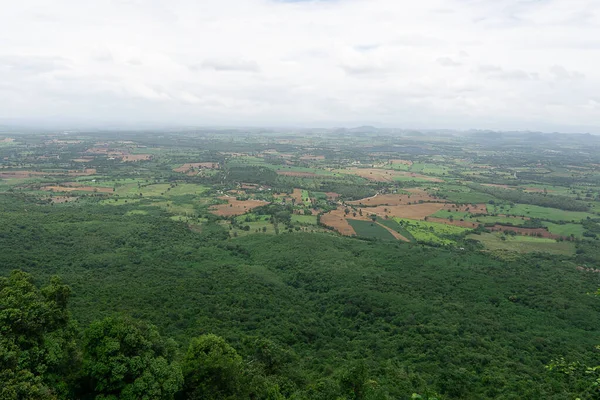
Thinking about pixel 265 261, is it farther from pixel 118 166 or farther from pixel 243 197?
pixel 118 166

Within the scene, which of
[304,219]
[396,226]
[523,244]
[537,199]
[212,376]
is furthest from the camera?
[537,199]

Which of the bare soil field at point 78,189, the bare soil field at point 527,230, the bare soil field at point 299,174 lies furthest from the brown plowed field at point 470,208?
the bare soil field at point 78,189

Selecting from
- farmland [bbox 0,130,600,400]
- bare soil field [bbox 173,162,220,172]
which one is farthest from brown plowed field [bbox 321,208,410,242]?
bare soil field [bbox 173,162,220,172]

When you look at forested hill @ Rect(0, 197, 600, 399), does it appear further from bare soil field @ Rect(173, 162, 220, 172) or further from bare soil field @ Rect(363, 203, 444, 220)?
bare soil field @ Rect(173, 162, 220, 172)

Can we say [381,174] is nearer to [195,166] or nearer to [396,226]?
[396,226]

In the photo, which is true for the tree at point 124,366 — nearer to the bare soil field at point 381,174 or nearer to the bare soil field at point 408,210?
the bare soil field at point 408,210

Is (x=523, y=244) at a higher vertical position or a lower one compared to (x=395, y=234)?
lower

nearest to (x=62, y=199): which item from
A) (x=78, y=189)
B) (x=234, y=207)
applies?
(x=78, y=189)
